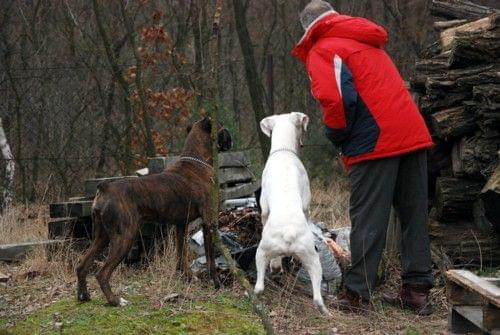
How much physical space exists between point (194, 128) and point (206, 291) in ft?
5.50

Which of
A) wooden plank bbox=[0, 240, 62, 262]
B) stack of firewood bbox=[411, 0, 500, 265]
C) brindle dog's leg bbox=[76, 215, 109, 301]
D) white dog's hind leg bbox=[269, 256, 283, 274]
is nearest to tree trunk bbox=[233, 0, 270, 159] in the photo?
wooden plank bbox=[0, 240, 62, 262]

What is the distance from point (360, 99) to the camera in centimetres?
655

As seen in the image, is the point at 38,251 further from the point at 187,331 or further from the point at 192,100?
the point at 192,100

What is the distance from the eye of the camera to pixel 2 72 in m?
15.2

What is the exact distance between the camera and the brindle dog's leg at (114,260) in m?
6.72

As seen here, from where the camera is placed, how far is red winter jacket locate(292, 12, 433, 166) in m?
6.48

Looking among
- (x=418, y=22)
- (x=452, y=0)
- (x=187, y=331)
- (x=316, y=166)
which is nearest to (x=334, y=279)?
(x=187, y=331)

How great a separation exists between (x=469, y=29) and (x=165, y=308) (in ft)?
12.2

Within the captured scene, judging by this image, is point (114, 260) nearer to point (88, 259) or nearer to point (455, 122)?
point (88, 259)

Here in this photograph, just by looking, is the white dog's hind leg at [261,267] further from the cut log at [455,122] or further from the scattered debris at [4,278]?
the scattered debris at [4,278]

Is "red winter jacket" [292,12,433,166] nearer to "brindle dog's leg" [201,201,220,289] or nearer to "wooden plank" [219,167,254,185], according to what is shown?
"brindle dog's leg" [201,201,220,289]

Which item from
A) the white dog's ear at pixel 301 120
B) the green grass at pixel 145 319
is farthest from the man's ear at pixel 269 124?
the green grass at pixel 145 319

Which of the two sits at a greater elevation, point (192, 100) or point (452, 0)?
point (452, 0)

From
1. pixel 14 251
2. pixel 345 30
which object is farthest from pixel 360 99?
pixel 14 251
